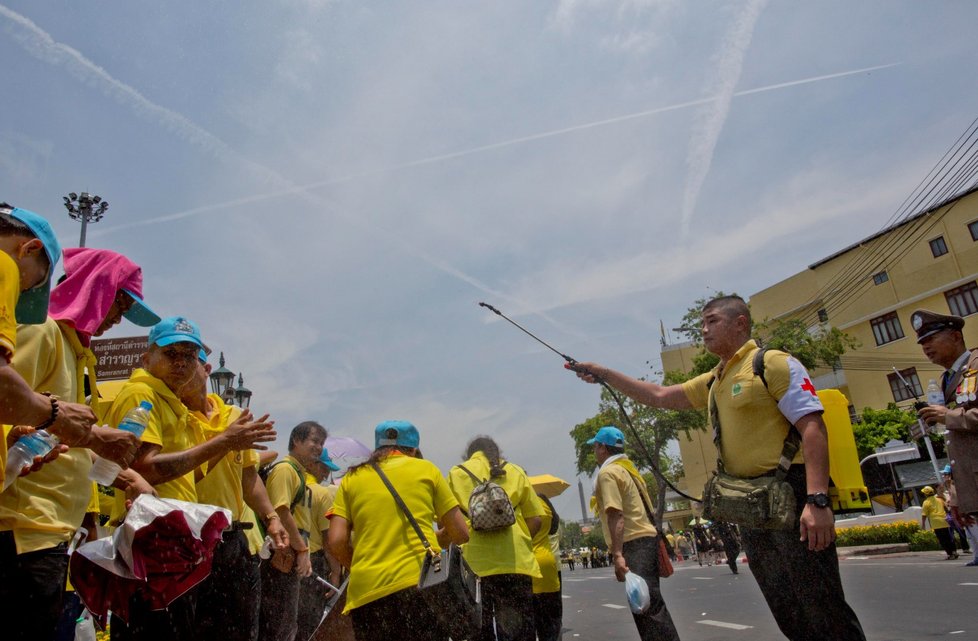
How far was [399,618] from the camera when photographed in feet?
11.8

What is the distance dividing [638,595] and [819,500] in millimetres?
2126

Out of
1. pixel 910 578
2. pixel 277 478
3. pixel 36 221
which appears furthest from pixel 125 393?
pixel 910 578

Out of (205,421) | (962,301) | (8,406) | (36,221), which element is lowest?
(8,406)

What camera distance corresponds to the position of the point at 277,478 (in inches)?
218

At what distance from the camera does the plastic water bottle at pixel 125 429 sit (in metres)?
2.67

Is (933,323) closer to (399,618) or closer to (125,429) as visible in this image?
(399,618)

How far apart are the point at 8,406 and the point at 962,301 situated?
1697 inches

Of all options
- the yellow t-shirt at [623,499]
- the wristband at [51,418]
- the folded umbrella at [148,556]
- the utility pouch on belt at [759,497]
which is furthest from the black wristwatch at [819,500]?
the wristband at [51,418]

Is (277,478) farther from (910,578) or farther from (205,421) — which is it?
(910,578)

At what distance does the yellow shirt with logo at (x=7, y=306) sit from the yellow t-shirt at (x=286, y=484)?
11.2ft

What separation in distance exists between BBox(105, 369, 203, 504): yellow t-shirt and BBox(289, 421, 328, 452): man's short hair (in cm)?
241

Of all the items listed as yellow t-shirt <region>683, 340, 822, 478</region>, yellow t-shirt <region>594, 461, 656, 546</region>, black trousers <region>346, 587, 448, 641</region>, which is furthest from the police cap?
black trousers <region>346, 587, 448, 641</region>

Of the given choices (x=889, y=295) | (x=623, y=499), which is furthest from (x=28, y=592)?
(x=889, y=295)

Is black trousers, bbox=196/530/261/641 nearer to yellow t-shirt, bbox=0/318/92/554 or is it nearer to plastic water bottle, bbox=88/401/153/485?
plastic water bottle, bbox=88/401/153/485
